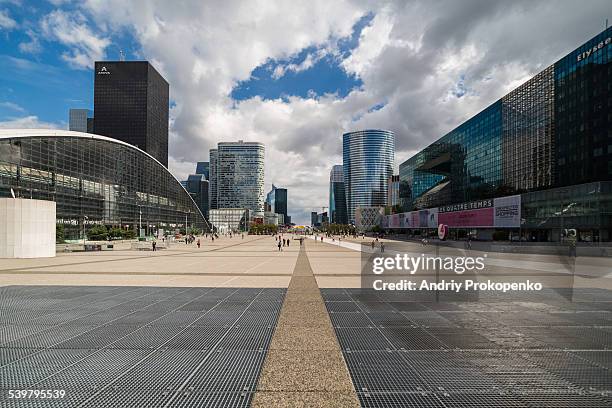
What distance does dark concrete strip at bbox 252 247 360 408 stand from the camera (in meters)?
5.11

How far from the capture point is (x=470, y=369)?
6.25 meters

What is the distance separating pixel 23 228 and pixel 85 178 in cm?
5226

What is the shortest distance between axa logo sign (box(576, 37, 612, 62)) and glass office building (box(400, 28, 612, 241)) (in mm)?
171

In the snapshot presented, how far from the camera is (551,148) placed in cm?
7275

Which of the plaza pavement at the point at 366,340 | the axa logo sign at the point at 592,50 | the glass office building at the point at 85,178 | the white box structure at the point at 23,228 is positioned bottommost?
the plaza pavement at the point at 366,340

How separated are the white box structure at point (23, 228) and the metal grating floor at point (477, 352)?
30.2m

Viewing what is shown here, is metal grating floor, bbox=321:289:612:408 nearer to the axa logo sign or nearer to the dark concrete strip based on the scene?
the dark concrete strip

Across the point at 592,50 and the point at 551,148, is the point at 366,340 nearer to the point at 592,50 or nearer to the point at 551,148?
the point at 592,50

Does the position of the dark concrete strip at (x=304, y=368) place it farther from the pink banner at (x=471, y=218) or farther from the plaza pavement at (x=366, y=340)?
the pink banner at (x=471, y=218)

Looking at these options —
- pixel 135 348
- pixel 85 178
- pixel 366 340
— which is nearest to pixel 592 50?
pixel 366 340

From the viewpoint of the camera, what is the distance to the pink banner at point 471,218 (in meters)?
70.5

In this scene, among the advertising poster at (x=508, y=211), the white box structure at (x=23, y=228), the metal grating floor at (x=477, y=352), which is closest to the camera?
the metal grating floor at (x=477, y=352)

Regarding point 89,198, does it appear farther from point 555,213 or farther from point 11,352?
point 555,213

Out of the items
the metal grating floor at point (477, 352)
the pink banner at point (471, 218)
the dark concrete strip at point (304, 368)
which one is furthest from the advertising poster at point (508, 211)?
the dark concrete strip at point (304, 368)
